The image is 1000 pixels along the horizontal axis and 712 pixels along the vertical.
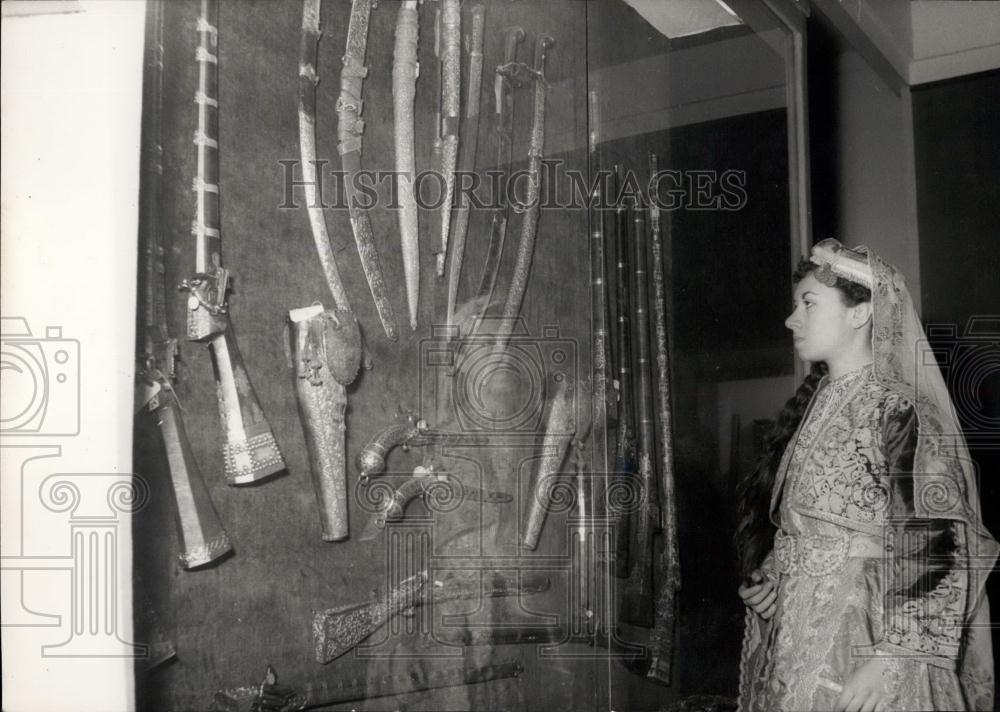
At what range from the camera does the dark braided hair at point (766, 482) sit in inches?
107

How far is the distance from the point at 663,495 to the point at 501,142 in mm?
1072

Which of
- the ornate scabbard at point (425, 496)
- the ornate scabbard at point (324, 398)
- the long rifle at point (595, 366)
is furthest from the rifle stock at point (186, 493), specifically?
the long rifle at point (595, 366)

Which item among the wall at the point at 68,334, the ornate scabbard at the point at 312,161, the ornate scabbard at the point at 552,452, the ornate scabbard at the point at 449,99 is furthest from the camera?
the ornate scabbard at the point at 552,452

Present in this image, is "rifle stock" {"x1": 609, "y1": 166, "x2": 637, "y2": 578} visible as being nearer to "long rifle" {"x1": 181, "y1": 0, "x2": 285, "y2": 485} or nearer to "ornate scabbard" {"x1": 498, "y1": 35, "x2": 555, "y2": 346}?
"ornate scabbard" {"x1": 498, "y1": 35, "x2": 555, "y2": 346}

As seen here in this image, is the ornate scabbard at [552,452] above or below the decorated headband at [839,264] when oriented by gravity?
below

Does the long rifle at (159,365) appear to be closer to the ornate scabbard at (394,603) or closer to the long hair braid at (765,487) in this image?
the ornate scabbard at (394,603)

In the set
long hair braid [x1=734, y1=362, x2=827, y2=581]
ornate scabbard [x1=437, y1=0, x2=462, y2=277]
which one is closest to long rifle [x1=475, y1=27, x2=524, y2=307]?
ornate scabbard [x1=437, y1=0, x2=462, y2=277]

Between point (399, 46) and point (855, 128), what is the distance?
1.30 metres

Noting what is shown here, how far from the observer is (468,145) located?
2752 millimetres

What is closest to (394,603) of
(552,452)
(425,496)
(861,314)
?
(425,496)

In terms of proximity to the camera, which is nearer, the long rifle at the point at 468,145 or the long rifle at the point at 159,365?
the long rifle at the point at 159,365

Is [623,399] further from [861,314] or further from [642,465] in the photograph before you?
[861,314]

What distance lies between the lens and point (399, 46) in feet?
8.62

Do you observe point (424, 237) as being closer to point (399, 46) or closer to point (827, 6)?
point (399, 46)
